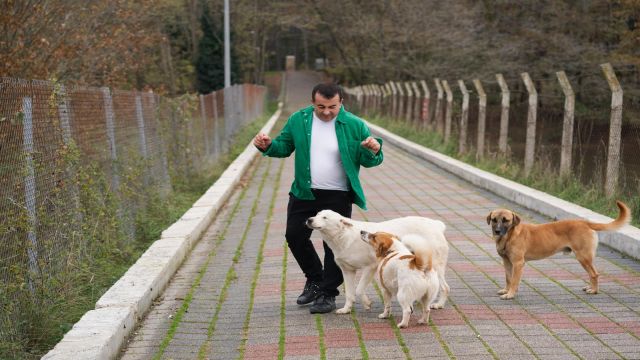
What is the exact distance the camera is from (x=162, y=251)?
8.65 meters

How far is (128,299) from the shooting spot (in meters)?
6.63

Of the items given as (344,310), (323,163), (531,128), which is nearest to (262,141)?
(323,163)

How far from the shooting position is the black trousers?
6.94 metres

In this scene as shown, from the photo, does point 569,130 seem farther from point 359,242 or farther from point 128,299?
point 128,299

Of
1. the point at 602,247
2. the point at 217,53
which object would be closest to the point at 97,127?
the point at 602,247

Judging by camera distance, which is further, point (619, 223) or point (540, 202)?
point (540, 202)

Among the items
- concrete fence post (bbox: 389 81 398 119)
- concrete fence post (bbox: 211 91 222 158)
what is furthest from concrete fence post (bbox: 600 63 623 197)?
concrete fence post (bbox: 389 81 398 119)

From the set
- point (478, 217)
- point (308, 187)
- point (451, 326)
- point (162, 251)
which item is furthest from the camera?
point (478, 217)

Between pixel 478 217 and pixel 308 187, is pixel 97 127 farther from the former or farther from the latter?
pixel 478 217

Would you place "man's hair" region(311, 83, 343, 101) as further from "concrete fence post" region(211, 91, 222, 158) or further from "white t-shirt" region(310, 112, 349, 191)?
"concrete fence post" region(211, 91, 222, 158)

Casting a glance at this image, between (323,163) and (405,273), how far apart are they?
1208mm

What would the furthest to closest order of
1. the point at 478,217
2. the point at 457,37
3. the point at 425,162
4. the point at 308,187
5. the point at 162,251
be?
1. the point at 457,37
2. the point at 425,162
3. the point at 478,217
4. the point at 162,251
5. the point at 308,187

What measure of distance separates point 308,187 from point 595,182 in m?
7.21

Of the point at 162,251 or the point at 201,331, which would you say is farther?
the point at 162,251
